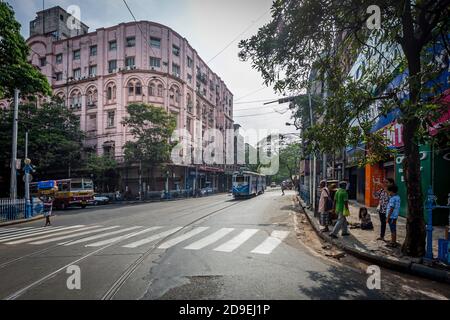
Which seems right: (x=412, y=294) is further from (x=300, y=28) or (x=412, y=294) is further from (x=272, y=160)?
(x=272, y=160)

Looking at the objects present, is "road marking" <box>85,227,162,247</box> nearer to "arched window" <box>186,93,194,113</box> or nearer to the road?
the road

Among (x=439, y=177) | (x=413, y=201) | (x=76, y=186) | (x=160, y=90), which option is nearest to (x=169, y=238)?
(x=413, y=201)

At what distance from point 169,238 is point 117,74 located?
31262mm

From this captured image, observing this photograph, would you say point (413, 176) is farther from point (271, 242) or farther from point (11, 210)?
point (11, 210)

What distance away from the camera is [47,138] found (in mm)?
29141

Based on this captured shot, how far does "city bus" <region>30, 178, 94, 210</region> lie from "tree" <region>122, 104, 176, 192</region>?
545 centimetres

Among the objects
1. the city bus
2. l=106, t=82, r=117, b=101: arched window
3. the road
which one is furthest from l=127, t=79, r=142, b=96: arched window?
the road

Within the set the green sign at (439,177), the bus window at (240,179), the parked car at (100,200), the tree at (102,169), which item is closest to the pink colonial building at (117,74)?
the tree at (102,169)

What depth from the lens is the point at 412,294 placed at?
4.42 metres

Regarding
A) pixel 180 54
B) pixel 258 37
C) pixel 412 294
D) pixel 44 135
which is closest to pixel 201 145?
pixel 180 54

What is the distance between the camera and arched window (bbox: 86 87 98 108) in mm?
35812

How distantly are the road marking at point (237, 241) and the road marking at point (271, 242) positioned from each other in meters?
0.63

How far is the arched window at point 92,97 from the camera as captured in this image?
117ft

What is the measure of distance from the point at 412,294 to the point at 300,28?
5885mm
